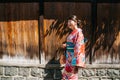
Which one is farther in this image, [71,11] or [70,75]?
[71,11]

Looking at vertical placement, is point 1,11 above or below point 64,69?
above

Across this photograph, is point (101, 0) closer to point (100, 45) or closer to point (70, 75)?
point (100, 45)

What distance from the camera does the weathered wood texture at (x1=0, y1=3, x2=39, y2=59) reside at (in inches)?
302

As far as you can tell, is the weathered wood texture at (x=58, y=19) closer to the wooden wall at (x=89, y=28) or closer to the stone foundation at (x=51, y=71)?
the wooden wall at (x=89, y=28)

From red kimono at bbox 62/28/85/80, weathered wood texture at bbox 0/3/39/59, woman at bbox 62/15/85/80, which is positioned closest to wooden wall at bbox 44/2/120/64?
weathered wood texture at bbox 0/3/39/59

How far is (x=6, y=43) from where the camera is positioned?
7.86 m

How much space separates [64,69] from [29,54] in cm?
104

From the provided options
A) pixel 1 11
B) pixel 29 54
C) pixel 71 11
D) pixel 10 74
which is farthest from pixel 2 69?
pixel 71 11

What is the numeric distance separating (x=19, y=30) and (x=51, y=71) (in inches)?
51.4

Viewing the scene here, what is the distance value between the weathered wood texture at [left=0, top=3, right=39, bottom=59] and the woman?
968 mm

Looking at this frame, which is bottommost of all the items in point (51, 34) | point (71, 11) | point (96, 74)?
point (96, 74)

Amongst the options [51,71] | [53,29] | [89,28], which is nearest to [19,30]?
[53,29]

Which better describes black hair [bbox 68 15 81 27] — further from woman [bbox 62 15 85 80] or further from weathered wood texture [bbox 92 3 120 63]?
weathered wood texture [bbox 92 3 120 63]

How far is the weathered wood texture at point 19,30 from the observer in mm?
7676
